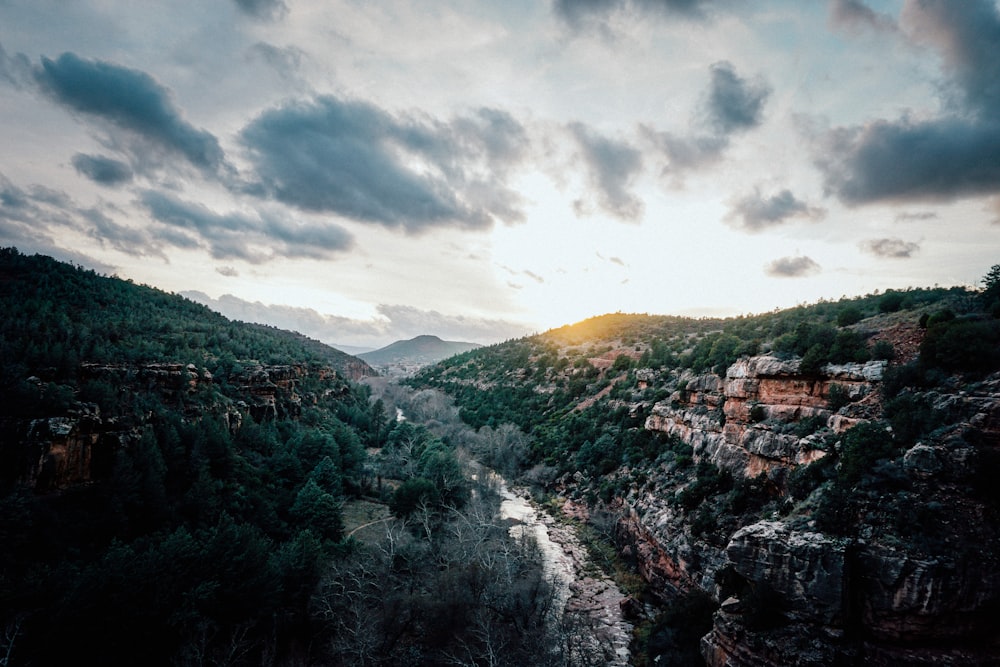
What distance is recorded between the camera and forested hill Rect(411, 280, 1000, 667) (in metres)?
12.9

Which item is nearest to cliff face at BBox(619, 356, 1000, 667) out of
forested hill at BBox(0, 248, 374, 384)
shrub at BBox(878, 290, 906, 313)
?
shrub at BBox(878, 290, 906, 313)

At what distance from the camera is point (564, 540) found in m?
34.0

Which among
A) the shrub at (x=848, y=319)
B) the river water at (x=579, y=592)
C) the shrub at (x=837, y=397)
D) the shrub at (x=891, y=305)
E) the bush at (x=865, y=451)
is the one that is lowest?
the river water at (x=579, y=592)

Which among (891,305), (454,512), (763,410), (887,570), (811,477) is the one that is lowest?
(454,512)

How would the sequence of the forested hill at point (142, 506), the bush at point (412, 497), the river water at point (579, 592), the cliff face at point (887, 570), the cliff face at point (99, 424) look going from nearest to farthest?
the cliff face at point (887, 570) → the forested hill at point (142, 506) → the cliff face at point (99, 424) → the river water at point (579, 592) → the bush at point (412, 497)

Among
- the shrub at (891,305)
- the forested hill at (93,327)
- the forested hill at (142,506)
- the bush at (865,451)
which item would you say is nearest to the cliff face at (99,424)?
the forested hill at (142,506)

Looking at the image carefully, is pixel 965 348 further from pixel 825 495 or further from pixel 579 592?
pixel 579 592

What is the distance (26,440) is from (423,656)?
2108 cm

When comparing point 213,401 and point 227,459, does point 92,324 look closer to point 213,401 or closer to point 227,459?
point 213,401

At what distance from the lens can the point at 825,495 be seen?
52.1 ft

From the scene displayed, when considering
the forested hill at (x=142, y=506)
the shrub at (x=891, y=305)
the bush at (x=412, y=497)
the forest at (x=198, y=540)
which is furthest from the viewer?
the bush at (x=412, y=497)

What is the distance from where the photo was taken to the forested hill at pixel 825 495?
12.9m

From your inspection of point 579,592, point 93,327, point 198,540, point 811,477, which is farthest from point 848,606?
point 93,327

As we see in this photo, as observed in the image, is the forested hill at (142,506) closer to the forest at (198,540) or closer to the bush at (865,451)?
the forest at (198,540)
